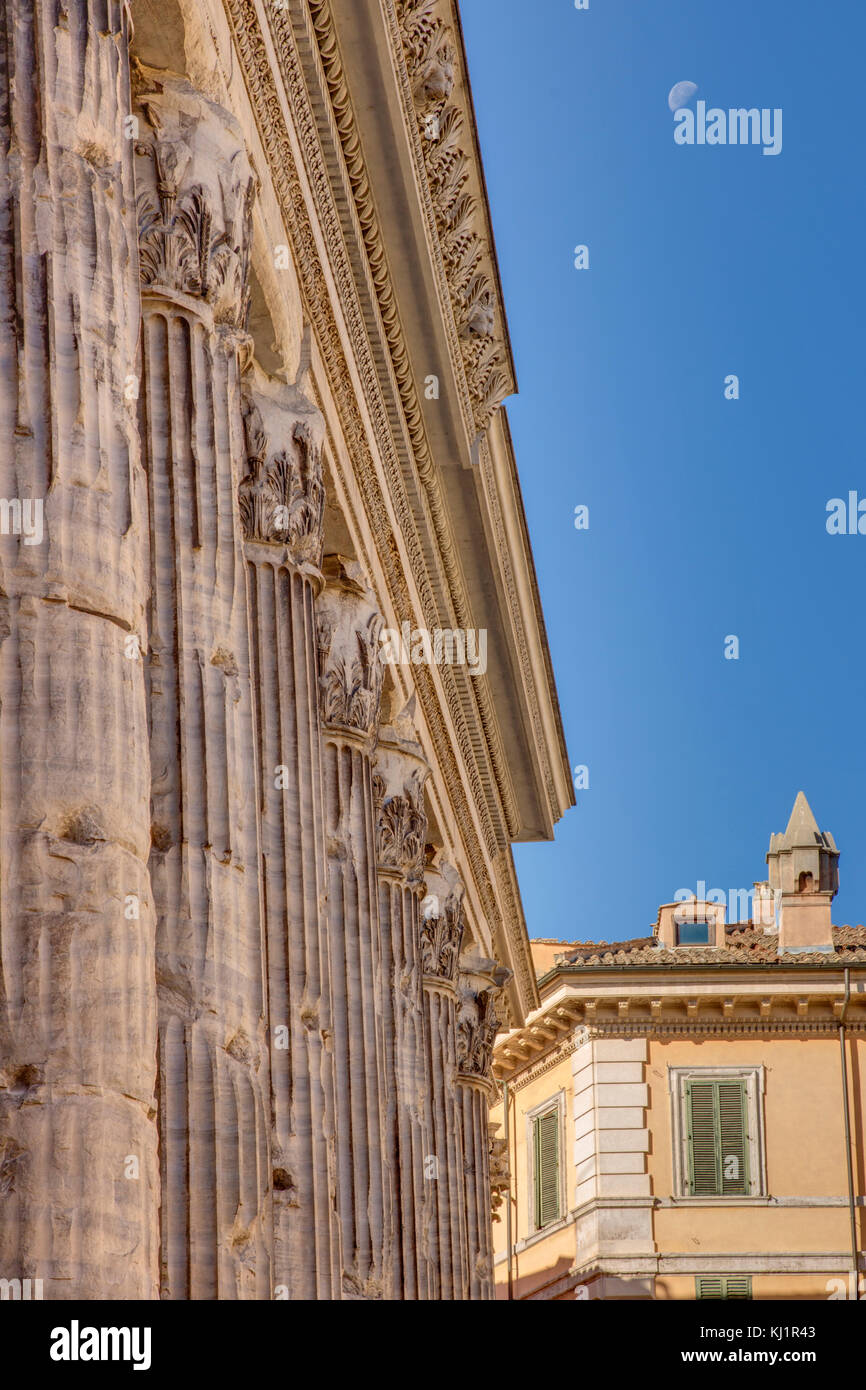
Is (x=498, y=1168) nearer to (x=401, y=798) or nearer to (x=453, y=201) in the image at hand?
(x=401, y=798)

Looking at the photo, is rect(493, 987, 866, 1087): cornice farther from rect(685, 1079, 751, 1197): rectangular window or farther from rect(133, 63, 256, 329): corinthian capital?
rect(133, 63, 256, 329): corinthian capital

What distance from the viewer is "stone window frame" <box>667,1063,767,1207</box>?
106 feet

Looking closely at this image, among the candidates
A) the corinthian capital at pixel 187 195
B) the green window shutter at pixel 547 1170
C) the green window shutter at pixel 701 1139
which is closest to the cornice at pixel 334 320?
the corinthian capital at pixel 187 195

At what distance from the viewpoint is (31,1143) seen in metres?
6.72

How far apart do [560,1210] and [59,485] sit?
26.9 m

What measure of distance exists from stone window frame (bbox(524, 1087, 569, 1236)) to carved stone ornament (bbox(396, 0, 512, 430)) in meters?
16.1

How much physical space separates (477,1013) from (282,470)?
1210 cm

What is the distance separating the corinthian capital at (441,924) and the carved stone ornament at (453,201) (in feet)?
13.0

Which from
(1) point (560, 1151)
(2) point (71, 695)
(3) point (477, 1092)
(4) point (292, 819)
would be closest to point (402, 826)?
(4) point (292, 819)

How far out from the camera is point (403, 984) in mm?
17109

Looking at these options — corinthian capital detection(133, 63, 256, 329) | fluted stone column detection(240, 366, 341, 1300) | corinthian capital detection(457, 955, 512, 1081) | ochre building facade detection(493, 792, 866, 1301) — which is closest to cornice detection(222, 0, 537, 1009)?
corinthian capital detection(133, 63, 256, 329)

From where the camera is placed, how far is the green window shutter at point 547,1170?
1310 inches

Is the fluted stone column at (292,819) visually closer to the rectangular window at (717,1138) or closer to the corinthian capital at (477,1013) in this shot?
the corinthian capital at (477,1013)
